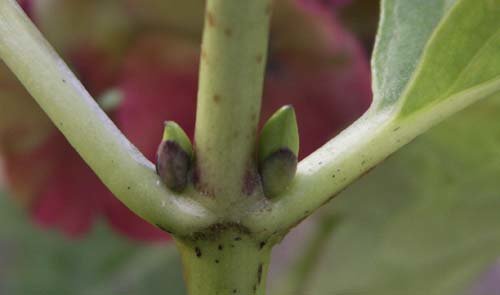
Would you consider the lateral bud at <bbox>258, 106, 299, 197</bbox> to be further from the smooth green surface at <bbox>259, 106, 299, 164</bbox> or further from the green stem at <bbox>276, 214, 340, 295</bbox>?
the green stem at <bbox>276, 214, 340, 295</bbox>

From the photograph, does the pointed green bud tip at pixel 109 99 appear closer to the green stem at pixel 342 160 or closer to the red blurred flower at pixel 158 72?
the red blurred flower at pixel 158 72

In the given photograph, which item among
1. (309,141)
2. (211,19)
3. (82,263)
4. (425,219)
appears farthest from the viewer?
(82,263)

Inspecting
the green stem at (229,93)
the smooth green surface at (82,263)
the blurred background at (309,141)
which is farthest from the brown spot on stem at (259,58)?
the smooth green surface at (82,263)

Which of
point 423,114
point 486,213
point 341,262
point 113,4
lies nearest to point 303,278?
point 341,262

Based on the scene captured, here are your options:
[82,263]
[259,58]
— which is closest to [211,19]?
[259,58]

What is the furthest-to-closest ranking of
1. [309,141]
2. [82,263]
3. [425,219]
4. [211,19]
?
[82,263]
[425,219]
[309,141]
[211,19]

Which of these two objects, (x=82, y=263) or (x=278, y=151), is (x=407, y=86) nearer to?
(x=278, y=151)
